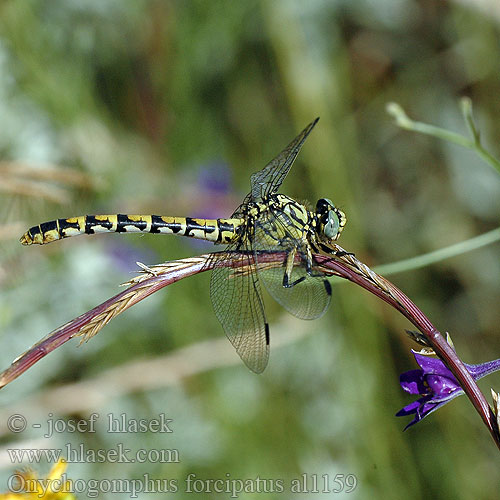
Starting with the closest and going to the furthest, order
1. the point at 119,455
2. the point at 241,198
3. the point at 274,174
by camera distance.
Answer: the point at 274,174
the point at 119,455
the point at 241,198

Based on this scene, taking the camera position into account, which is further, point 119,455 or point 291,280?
point 119,455

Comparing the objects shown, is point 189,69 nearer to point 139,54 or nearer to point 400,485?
point 139,54

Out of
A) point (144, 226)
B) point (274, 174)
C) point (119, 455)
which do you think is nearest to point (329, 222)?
point (274, 174)

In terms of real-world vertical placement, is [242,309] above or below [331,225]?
below

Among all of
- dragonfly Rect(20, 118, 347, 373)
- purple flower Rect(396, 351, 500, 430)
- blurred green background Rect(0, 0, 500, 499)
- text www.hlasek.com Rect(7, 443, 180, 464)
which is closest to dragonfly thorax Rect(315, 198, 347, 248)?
dragonfly Rect(20, 118, 347, 373)

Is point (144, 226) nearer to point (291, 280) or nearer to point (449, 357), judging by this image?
point (291, 280)

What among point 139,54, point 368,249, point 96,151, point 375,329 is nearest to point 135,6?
point 139,54

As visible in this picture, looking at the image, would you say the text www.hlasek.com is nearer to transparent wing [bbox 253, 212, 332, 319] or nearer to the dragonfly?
the dragonfly
